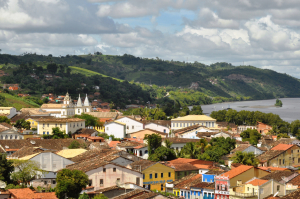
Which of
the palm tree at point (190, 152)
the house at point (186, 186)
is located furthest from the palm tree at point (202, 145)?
the house at point (186, 186)

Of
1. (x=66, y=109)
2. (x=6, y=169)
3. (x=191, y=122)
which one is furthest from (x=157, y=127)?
(x=6, y=169)

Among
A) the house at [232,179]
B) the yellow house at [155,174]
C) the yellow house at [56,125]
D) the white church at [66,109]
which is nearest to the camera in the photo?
the house at [232,179]

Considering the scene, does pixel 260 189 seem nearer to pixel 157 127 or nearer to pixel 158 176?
pixel 158 176

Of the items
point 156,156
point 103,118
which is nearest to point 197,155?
point 156,156

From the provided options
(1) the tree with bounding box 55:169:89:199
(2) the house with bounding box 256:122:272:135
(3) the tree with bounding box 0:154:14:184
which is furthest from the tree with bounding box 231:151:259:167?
(2) the house with bounding box 256:122:272:135

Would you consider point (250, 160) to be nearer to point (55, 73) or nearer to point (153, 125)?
point (153, 125)

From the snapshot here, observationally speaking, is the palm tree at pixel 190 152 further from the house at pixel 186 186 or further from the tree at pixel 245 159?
the house at pixel 186 186
